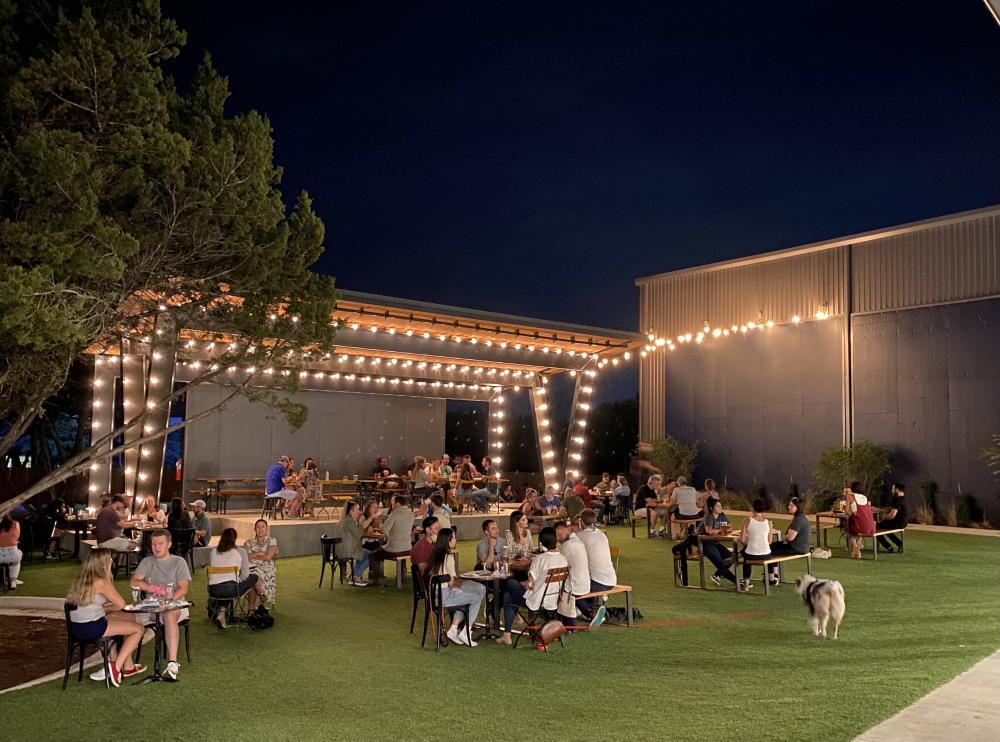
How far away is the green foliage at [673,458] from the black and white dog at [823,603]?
54.6 feet

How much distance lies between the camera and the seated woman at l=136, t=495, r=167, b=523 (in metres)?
12.5

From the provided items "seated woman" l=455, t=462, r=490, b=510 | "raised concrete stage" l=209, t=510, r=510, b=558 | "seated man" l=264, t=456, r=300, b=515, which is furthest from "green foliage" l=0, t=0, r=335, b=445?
"seated woman" l=455, t=462, r=490, b=510

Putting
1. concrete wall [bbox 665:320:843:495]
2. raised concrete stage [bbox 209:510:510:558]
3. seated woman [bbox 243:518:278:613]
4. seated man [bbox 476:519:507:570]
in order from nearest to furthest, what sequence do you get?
seated man [bbox 476:519:507:570], seated woman [bbox 243:518:278:613], raised concrete stage [bbox 209:510:510:558], concrete wall [bbox 665:320:843:495]

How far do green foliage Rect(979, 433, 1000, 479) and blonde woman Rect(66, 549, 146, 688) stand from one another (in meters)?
18.7

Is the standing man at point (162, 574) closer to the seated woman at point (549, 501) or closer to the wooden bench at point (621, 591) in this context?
the wooden bench at point (621, 591)

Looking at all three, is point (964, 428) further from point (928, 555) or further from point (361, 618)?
point (361, 618)

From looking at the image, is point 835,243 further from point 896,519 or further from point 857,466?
point 896,519

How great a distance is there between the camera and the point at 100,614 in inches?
245

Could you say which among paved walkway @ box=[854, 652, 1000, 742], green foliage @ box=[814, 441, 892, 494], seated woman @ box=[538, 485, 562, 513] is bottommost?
paved walkway @ box=[854, 652, 1000, 742]

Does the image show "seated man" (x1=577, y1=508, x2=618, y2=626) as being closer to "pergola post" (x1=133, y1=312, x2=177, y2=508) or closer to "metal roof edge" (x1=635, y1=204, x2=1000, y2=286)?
"pergola post" (x1=133, y1=312, x2=177, y2=508)

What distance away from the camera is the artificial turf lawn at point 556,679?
519 cm

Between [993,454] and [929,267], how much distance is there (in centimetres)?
471

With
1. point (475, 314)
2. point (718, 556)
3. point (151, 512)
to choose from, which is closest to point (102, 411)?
point (151, 512)

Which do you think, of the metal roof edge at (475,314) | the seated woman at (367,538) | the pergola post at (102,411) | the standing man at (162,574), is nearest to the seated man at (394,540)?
the seated woman at (367,538)
